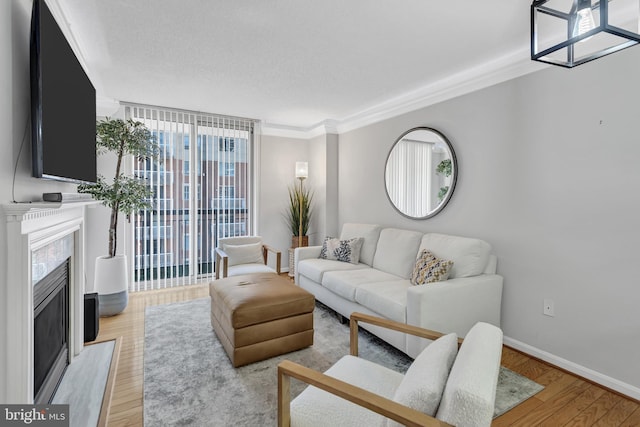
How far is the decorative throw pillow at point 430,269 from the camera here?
265 centimetres

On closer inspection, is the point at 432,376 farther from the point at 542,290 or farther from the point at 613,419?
the point at 542,290

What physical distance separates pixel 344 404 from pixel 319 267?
2299 millimetres

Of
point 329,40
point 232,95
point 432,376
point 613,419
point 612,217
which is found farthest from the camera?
point 232,95

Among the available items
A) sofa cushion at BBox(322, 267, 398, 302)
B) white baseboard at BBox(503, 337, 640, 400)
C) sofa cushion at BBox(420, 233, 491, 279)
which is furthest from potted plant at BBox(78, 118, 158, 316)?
white baseboard at BBox(503, 337, 640, 400)

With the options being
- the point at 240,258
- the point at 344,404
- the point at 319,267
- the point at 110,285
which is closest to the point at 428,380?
the point at 344,404

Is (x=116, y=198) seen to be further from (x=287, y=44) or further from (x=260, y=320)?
(x=287, y=44)

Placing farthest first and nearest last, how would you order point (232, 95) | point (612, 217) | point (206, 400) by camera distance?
point (232, 95)
point (612, 217)
point (206, 400)

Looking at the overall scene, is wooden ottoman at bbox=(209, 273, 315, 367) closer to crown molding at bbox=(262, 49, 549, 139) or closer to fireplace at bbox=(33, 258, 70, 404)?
fireplace at bbox=(33, 258, 70, 404)

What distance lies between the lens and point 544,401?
197cm

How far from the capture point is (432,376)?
1070 millimetres

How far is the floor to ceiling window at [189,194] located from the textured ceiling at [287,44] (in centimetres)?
72

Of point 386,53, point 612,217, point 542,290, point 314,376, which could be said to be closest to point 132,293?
point 314,376

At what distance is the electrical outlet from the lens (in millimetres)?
2422

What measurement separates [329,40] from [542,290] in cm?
262
